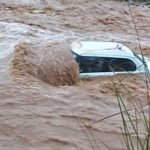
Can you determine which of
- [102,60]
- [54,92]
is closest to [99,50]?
[102,60]

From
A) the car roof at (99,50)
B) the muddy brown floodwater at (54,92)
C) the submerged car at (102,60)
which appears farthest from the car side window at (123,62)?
the muddy brown floodwater at (54,92)

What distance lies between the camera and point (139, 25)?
18.3 metres

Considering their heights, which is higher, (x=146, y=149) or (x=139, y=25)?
(x=146, y=149)

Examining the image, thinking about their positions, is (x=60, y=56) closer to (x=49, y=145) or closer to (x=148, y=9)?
(x=49, y=145)

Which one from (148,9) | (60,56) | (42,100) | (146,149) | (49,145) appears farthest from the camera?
(148,9)

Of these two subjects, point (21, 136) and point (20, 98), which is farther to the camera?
point (20, 98)

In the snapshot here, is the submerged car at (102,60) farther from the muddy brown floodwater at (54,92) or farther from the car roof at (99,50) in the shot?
the muddy brown floodwater at (54,92)

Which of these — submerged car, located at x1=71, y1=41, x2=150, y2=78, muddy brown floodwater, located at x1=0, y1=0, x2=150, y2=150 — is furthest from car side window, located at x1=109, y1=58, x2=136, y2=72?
muddy brown floodwater, located at x1=0, y1=0, x2=150, y2=150

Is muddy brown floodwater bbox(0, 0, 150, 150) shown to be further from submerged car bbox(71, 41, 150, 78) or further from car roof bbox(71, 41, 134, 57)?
car roof bbox(71, 41, 134, 57)

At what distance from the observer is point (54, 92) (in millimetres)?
11008

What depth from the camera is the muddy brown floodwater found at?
352 inches

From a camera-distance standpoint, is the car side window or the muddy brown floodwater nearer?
the muddy brown floodwater

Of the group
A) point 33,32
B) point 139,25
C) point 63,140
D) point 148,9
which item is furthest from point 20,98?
point 148,9

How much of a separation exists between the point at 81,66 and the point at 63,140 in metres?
2.29
